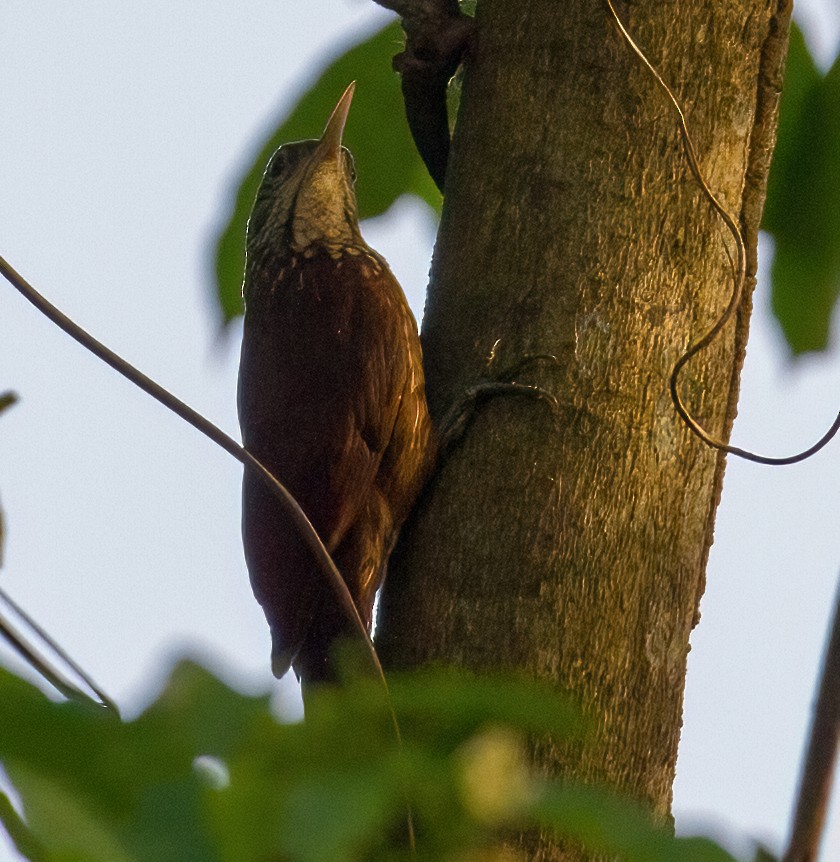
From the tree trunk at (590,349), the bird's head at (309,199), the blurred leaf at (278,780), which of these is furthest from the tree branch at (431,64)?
the blurred leaf at (278,780)

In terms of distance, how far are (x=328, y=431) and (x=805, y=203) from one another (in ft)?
3.08

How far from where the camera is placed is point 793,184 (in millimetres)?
2268

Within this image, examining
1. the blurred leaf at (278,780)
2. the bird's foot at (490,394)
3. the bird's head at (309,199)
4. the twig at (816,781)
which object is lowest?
the blurred leaf at (278,780)

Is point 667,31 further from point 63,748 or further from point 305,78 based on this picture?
point 63,748

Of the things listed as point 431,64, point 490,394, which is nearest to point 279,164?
point 431,64

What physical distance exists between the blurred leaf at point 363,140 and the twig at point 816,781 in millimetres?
1839

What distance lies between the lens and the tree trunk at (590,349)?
67.5 inches

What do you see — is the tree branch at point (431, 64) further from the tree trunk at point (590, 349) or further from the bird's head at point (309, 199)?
the bird's head at point (309, 199)

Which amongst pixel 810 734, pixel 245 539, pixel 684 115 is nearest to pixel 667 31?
pixel 684 115

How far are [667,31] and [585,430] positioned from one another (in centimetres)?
69

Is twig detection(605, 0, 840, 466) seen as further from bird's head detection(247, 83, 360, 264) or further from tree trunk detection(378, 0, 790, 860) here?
bird's head detection(247, 83, 360, 264)

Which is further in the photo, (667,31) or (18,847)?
(667,31)

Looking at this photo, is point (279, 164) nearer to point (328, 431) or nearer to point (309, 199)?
point (309, 199)

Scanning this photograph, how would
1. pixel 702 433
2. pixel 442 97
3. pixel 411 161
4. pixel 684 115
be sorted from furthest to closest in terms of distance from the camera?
pixel 411 161 → pixel 442 97 → pixel 684 115 → pixel 702 433
